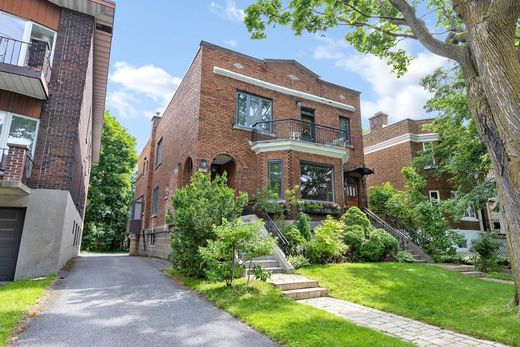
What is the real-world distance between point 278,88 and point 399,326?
1293cm

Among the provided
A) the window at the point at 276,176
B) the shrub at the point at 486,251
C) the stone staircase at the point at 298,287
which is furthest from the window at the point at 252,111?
the shrub at the point at 486,251

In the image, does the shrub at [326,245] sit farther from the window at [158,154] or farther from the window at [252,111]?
the window at [158,154]

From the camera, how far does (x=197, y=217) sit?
346 inches

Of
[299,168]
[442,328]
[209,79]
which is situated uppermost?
[209,79]

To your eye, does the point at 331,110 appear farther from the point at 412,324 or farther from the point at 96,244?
the point at 96,244

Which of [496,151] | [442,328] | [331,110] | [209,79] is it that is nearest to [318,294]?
[442,328]

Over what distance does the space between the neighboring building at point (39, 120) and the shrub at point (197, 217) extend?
3.70 m

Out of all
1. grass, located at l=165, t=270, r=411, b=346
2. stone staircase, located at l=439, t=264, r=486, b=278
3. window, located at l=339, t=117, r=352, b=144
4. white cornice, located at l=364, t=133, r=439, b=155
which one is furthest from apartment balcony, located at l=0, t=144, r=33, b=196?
white cornice, located at l=364, t=133, r=439, b=155

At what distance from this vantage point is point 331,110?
59.0ft

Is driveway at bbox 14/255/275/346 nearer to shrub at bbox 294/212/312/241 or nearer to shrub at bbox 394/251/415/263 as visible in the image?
shrub at bbox 294/212/312/241

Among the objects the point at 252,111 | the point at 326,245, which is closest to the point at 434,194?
the point at 252,111

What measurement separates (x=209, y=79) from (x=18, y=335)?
1191 centimetres

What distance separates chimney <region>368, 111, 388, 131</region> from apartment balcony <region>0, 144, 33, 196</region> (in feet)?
75.8

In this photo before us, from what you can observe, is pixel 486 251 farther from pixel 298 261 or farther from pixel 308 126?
pixel 308 126
